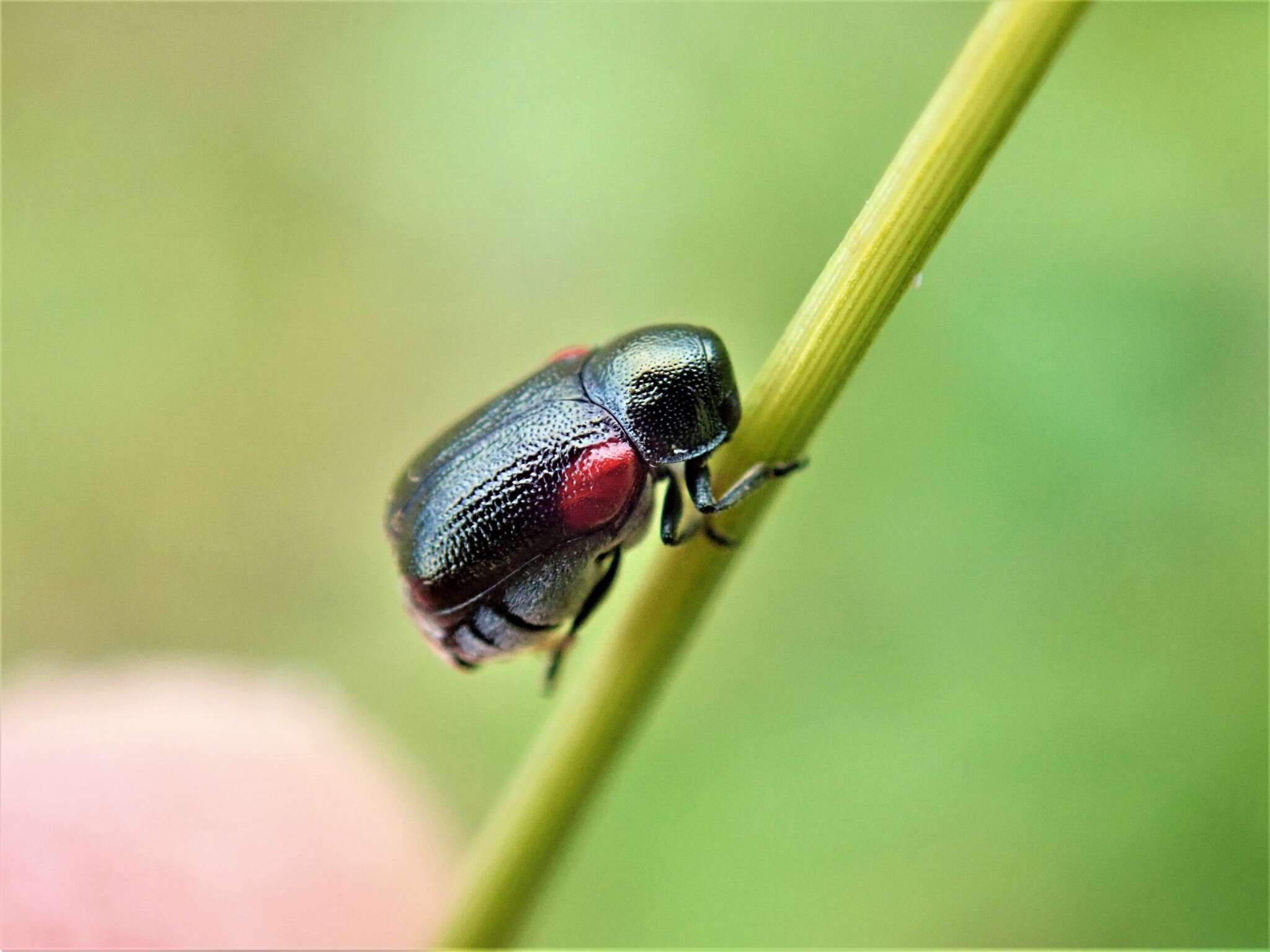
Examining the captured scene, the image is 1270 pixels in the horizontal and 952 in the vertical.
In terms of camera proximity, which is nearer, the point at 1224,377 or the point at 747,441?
the point at 747,441

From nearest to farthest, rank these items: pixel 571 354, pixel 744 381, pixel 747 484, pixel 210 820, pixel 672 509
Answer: pixel 747 484
pixel 672 509
pixel 571 354
pixel 210 820
pixel 744 381

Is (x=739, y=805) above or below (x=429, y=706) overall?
above

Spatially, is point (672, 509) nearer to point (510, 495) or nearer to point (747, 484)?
point (510, 495)

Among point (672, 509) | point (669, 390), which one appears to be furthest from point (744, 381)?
point (672, 509)

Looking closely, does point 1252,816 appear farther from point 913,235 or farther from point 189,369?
point 189,369

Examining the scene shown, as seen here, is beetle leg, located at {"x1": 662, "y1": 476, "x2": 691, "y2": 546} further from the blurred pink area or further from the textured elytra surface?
the blurred pink area

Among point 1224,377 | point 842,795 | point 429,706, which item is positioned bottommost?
point 429,706

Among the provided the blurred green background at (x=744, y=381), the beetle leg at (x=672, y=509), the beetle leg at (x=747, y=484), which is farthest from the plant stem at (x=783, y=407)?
the blurred green background at (x=744, y=381)

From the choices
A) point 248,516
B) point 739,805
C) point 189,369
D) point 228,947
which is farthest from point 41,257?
point 739,805
